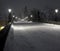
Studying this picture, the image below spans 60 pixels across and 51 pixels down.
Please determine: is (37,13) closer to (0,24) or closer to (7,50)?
(0,24)

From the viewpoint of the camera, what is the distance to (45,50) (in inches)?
332

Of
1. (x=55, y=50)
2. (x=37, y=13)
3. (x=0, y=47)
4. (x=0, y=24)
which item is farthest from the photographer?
(x=37, y=13)

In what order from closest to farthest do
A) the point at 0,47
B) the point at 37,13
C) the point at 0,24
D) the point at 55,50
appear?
the point at 0,47 → the point at 55,50 → the point at 0,24 → the point at 37,13

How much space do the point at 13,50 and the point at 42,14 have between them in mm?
Result: 119547

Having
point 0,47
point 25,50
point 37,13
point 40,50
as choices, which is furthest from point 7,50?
point 37,13

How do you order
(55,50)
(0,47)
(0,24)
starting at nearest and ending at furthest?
(0,47) → (55,50) → (0,24)

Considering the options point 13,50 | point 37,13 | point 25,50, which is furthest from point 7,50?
point 37,13

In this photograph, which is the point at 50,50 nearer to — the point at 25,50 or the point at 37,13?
the point at 25,50

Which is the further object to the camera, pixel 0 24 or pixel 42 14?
pixel 42 14

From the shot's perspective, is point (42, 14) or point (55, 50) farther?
point (42, 14)

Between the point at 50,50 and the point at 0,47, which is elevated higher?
the point at 0,47

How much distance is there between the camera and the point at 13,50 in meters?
8.48

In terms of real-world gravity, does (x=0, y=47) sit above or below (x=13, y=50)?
above

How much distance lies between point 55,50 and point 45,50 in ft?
1.65
